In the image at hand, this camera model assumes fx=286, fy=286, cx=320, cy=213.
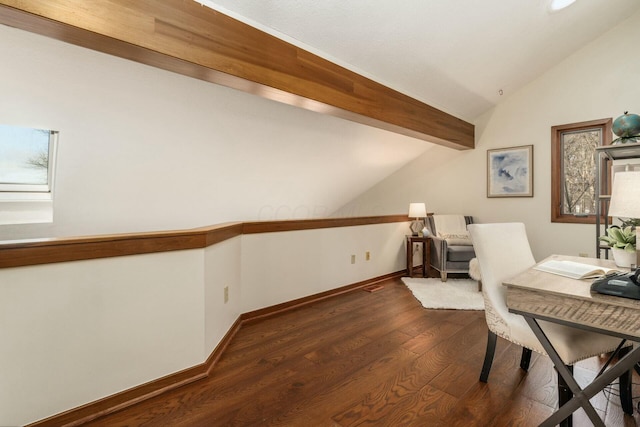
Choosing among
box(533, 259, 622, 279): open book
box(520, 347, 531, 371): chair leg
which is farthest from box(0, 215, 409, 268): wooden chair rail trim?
box(520, 347, 531, 371): chair leg

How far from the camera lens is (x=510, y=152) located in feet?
14.3

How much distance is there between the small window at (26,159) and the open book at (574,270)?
3409 mm

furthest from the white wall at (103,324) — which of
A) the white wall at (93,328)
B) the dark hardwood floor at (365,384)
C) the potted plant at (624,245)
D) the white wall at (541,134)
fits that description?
the white wall at (541,134)

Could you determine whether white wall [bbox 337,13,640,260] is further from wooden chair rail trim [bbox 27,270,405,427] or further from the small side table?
wooden chair rail trim [bbox 27,270,405,427]

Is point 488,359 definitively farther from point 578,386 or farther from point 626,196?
point 626,196

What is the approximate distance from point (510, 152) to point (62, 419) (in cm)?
547

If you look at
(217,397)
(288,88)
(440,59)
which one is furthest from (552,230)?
(217,397)

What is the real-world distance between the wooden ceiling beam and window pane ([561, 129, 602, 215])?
9.68ft

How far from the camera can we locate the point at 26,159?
2.23m

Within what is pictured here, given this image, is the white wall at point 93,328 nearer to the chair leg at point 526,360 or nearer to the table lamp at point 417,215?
the chair leg at point 526,360

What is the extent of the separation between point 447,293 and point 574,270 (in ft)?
6.89

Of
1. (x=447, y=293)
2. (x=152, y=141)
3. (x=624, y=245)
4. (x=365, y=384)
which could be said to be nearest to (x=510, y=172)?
(x=447, y=293)

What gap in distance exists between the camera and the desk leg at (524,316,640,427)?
1.15 m

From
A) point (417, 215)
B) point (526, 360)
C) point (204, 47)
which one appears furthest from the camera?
point (417, 215)
